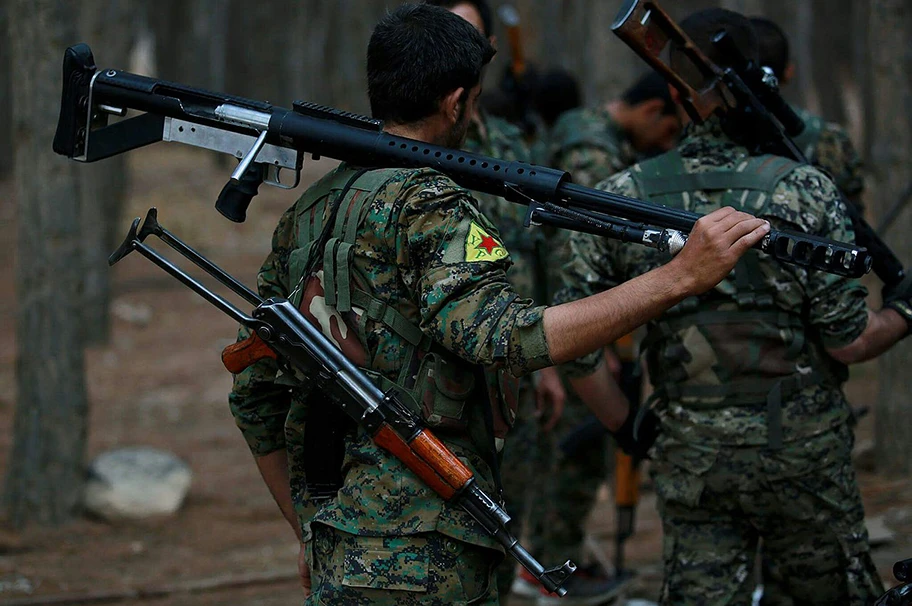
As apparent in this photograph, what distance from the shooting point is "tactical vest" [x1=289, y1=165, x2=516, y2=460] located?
258 centimetres

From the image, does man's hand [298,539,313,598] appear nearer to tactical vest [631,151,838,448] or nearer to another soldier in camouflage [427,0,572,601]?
tactical vest [631,151,838,448]

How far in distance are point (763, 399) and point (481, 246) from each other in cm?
124

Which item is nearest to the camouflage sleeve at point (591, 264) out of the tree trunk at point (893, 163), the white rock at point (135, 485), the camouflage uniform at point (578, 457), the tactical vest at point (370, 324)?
the tactical vest at point (370, 324)

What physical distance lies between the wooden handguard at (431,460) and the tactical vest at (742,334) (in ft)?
3.45

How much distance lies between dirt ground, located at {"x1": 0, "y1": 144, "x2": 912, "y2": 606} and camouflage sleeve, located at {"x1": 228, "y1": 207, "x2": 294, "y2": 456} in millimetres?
2691

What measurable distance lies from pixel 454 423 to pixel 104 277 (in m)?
9.68

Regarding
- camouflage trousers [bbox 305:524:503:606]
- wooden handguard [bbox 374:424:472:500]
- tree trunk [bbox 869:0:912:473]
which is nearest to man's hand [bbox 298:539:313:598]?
camouflage trousers [bbox 305:524:503:606]

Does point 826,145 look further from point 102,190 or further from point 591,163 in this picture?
point 102,190

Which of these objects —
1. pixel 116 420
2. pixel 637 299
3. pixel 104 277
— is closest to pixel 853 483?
pixel 637 299

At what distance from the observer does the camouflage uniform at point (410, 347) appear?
7.89ft

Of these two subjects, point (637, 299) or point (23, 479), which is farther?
point (23, 479)

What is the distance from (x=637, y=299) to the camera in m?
2.37

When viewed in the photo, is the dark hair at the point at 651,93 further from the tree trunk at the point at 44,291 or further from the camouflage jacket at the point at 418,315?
the tree trunk at the point at 44,291

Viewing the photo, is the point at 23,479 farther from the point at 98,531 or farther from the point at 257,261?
the point at 257,261
